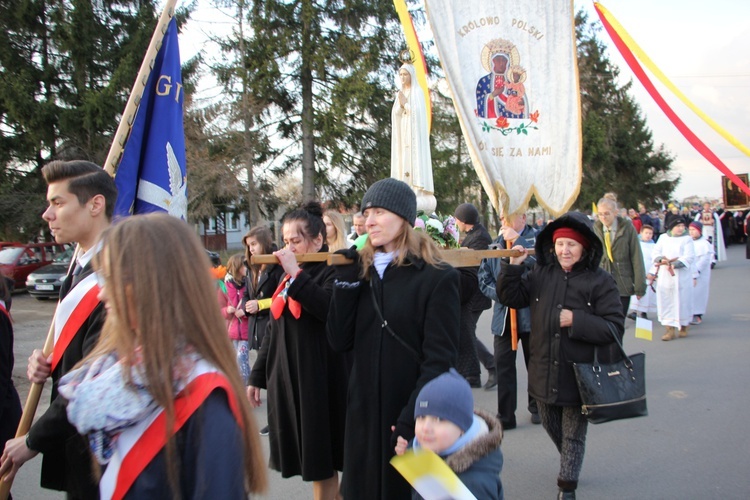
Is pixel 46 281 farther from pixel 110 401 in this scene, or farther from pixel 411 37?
pixel 110 401

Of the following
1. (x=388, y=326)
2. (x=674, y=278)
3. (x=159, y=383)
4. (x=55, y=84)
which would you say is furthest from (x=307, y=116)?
(x=159, y=383)

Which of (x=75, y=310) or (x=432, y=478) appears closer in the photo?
(x=432, y=478)

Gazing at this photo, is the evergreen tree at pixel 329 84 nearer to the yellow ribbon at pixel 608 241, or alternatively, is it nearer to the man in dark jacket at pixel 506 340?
the yellow ribbon at pixel 608 241

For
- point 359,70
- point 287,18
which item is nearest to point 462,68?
point 359,70

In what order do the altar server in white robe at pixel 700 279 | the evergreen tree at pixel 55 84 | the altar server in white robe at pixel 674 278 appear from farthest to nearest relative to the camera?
the evergreen tree at pixel 55 84
the altar server in white robe at pixel 700 279
the altar server in white robe at pixel 674 278

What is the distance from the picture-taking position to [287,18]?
25.1m

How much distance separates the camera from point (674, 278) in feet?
33.1

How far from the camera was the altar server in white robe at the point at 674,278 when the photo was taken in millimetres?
9820

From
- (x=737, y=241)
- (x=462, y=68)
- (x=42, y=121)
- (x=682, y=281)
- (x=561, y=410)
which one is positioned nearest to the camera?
(x=561, y=410)

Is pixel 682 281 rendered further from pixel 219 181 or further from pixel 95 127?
pixel 95 127

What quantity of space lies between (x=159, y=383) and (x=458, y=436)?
1.32 meters

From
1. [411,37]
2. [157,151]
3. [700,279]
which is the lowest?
[700,279]

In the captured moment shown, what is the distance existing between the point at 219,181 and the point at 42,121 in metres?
6.97

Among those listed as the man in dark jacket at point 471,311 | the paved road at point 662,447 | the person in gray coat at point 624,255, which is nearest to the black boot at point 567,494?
the paved road at point 662,447
